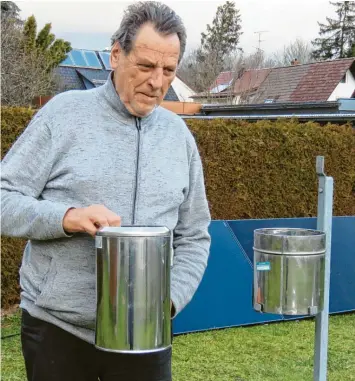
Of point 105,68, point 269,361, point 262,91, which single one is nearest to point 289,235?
point 269,361

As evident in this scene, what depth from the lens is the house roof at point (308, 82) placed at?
24.3m

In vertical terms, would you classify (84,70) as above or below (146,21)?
above

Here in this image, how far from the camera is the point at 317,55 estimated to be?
148 ft

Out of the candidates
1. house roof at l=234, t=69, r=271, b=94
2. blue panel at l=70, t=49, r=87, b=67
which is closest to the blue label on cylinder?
house roof at l=234, t=69, r=271, b=94

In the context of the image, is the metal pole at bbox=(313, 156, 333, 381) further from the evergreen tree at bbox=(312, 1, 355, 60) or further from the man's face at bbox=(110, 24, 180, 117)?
the evergreen tree at bbox=(312, 1, 355, 60)

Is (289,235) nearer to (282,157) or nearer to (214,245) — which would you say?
(214,245)

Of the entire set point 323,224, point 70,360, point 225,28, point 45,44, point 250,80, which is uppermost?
point 225,28

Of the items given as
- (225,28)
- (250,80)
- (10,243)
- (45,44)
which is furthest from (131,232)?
(225,28)

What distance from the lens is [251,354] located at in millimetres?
4852

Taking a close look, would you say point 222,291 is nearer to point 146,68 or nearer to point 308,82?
point 146,68

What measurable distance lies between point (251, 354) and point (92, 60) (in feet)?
102

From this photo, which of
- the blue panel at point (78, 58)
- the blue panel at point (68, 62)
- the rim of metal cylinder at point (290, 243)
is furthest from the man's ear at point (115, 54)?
the blue panel at point (78, 58)

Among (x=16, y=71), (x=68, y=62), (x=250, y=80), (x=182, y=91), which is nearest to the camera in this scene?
(x=16, y=71)

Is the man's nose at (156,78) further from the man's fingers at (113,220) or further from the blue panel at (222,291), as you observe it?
the blue panel at (222,291)
